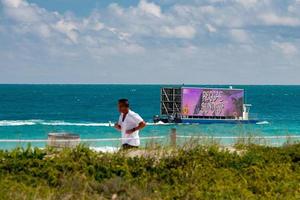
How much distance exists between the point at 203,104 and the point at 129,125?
1840 inches

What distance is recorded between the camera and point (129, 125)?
40.7ft

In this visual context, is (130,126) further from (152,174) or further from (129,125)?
(152,174)

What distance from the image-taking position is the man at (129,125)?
12320 mm

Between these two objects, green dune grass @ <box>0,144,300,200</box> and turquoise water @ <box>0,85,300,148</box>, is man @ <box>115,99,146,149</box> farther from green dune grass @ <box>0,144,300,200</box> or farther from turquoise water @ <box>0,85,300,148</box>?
turquoise water @ <box>0,85,300,148</box>

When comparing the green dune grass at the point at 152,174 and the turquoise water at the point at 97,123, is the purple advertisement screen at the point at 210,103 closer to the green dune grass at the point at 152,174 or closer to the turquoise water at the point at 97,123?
the turquoise water at the point at 97,123

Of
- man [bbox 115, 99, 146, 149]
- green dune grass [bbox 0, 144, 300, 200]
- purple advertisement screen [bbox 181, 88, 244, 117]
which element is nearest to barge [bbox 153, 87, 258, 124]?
purple advertisement screen [bbox 181, 88, 244, 117]

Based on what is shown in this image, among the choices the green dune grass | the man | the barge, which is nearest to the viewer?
the green dune grass

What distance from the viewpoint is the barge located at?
5825cm

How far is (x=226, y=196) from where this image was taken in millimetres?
9086

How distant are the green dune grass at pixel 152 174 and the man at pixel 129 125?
22.7 inches

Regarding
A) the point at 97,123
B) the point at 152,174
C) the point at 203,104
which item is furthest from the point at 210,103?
the point at 152,174

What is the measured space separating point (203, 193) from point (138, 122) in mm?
3381

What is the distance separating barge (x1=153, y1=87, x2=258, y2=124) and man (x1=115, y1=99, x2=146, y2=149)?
45.2 meters

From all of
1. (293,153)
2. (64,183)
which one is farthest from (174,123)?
(64,183)
